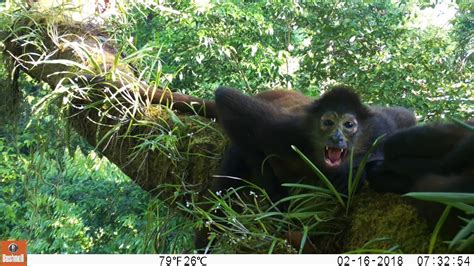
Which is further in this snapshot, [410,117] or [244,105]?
[410,117]

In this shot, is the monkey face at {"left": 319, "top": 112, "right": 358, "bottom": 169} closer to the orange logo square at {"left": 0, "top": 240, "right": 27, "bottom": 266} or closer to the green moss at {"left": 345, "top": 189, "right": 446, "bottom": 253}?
the green moss at {"left": 345, "top": 189, "right": 446, "bottom": 253}

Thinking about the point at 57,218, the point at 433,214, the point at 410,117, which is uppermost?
the point at 410,117

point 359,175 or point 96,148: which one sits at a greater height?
point 359,175

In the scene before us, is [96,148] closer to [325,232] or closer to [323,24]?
[325,232]

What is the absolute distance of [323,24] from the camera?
20.8 ft

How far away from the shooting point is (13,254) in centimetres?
233

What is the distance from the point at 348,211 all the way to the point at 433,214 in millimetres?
383

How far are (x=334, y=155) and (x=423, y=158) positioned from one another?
2.11ft

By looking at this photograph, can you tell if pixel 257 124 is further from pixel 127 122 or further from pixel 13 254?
pixel 13 254

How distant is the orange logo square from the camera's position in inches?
87.9

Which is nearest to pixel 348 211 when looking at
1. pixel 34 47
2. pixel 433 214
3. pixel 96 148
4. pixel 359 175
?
pixel 359 175

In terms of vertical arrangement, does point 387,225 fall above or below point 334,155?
below

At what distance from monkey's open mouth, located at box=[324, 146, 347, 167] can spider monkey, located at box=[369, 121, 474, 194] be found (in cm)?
47

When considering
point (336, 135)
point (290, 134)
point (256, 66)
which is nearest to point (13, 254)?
point (290, 134)
